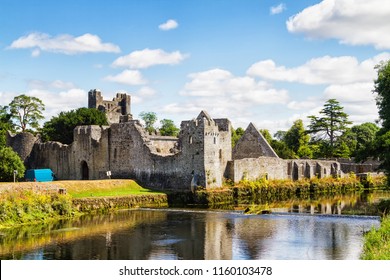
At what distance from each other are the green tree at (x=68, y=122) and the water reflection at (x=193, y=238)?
97.0ft

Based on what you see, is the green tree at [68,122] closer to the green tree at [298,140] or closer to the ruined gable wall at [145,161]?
the ruined gable wall at [145,161]

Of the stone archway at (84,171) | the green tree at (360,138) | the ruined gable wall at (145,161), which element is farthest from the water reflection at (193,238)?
the stone archway at (84,171)

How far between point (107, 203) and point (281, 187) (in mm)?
18501

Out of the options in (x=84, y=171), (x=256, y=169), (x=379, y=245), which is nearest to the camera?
(x=379, y=245)

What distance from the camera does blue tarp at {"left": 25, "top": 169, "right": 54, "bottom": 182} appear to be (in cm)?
4701

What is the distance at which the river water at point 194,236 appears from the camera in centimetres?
2134

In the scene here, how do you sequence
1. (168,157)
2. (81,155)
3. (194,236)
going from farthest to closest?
(81,155) → (168,157) → (194,236)

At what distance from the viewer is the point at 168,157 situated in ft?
143

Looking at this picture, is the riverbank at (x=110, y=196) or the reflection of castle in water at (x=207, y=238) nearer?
the reflection of castle in water at (x=207, y=238)

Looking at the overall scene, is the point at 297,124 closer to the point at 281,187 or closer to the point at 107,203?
the point at 281,187

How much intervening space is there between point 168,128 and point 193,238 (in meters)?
83.3

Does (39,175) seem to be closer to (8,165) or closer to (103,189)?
(8,165)

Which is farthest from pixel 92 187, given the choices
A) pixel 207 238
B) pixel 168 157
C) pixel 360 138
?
pixel 360 138

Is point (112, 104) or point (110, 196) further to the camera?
point (112, 104)
